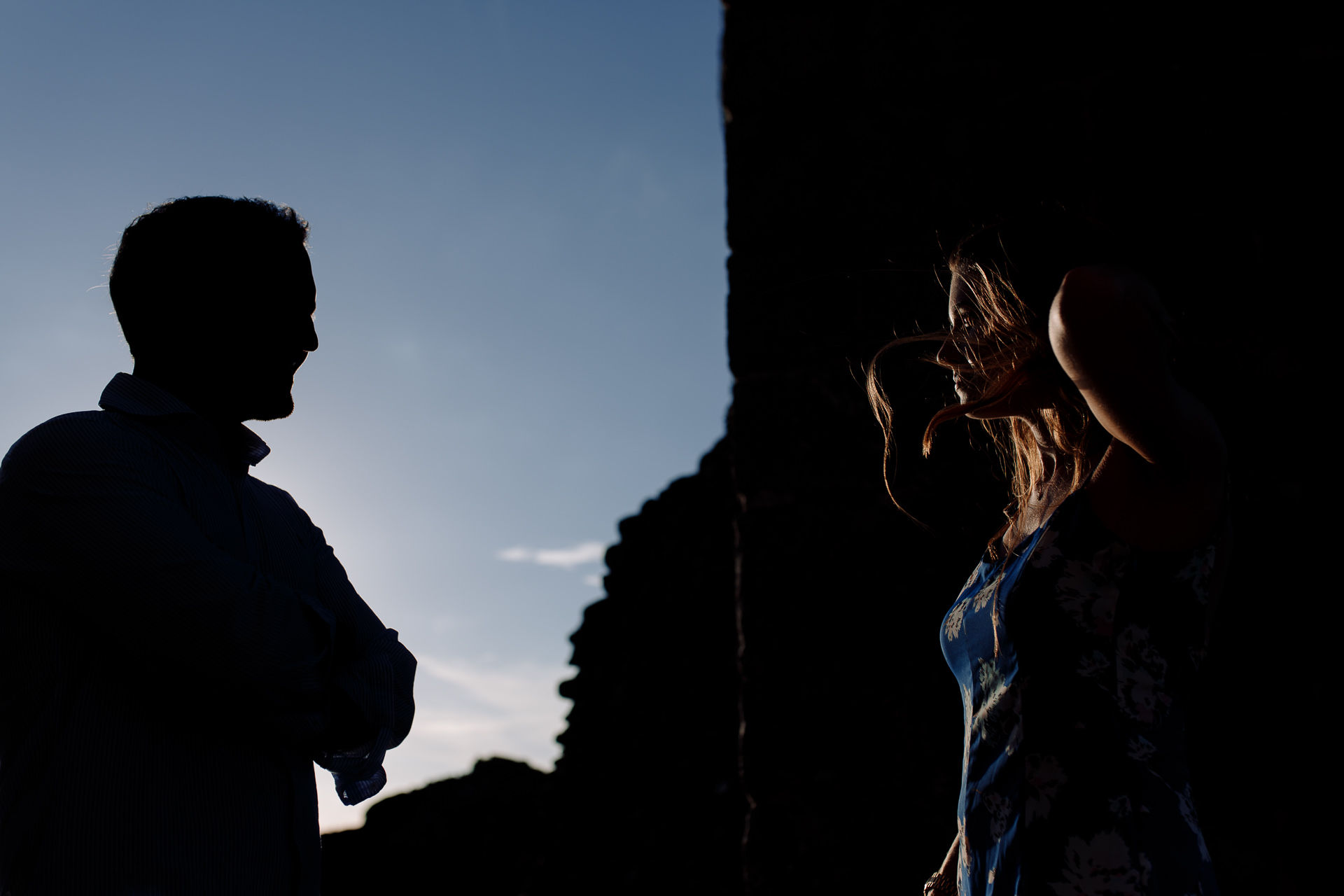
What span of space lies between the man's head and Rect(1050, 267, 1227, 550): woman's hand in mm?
1123

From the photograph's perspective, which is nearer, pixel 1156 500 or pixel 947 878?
pixel 1156 500

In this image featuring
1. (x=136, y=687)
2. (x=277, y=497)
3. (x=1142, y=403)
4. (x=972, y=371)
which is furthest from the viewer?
(x=277, y=497)

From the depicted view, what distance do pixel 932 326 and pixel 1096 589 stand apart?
1085 mm

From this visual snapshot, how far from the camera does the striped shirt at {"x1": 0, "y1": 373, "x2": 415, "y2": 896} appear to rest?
106 centimetres

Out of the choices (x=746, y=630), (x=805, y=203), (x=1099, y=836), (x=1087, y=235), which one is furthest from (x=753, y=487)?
(x=1099, y=836)

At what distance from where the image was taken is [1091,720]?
1117 millimetres

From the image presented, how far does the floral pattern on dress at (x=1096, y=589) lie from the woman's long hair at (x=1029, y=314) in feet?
0.38

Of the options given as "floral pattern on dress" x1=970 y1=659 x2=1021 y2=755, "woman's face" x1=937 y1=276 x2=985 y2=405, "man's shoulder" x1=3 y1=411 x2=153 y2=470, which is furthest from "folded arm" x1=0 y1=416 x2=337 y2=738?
"woman's face" x1=937 y1=276 x2=985 y2=405

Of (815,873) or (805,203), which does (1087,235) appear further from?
(815,873)

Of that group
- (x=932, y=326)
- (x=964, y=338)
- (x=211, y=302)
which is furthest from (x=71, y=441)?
(x=932, y=326)

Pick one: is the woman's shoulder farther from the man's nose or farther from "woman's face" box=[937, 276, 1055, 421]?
the man's nose

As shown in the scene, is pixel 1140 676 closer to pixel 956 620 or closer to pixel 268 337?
pixel 956 620

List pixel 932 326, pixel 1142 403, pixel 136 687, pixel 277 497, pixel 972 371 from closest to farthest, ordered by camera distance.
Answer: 1. pixel 1142 403
2. pixel 136 687
3. pixel 972 371
4. pixel 277 497
5. pixel 932 326

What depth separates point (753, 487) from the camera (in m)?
2.14
